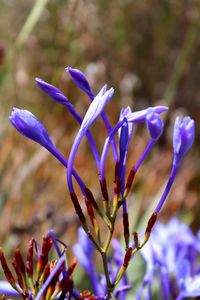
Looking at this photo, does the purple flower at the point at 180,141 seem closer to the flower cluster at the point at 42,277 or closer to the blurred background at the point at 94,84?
the flower cluster at the point at 42,277

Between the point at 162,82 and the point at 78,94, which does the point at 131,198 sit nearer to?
the point at 78,94

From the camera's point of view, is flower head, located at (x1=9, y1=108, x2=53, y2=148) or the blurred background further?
the blurred background

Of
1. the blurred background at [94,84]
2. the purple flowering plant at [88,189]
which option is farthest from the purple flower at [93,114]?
the blurred background at [94,84]

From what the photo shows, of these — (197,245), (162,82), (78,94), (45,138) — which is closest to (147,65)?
(162,82)

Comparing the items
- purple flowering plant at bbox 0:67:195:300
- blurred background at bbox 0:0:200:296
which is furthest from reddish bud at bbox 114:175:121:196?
blurred background at bbox 0:0:200:296

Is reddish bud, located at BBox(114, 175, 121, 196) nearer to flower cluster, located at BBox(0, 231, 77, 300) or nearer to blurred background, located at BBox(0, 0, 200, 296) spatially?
flower cluster, located at BBox(0, 231, 77, 300)

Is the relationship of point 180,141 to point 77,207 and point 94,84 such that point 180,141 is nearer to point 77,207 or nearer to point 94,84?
point 77,207
